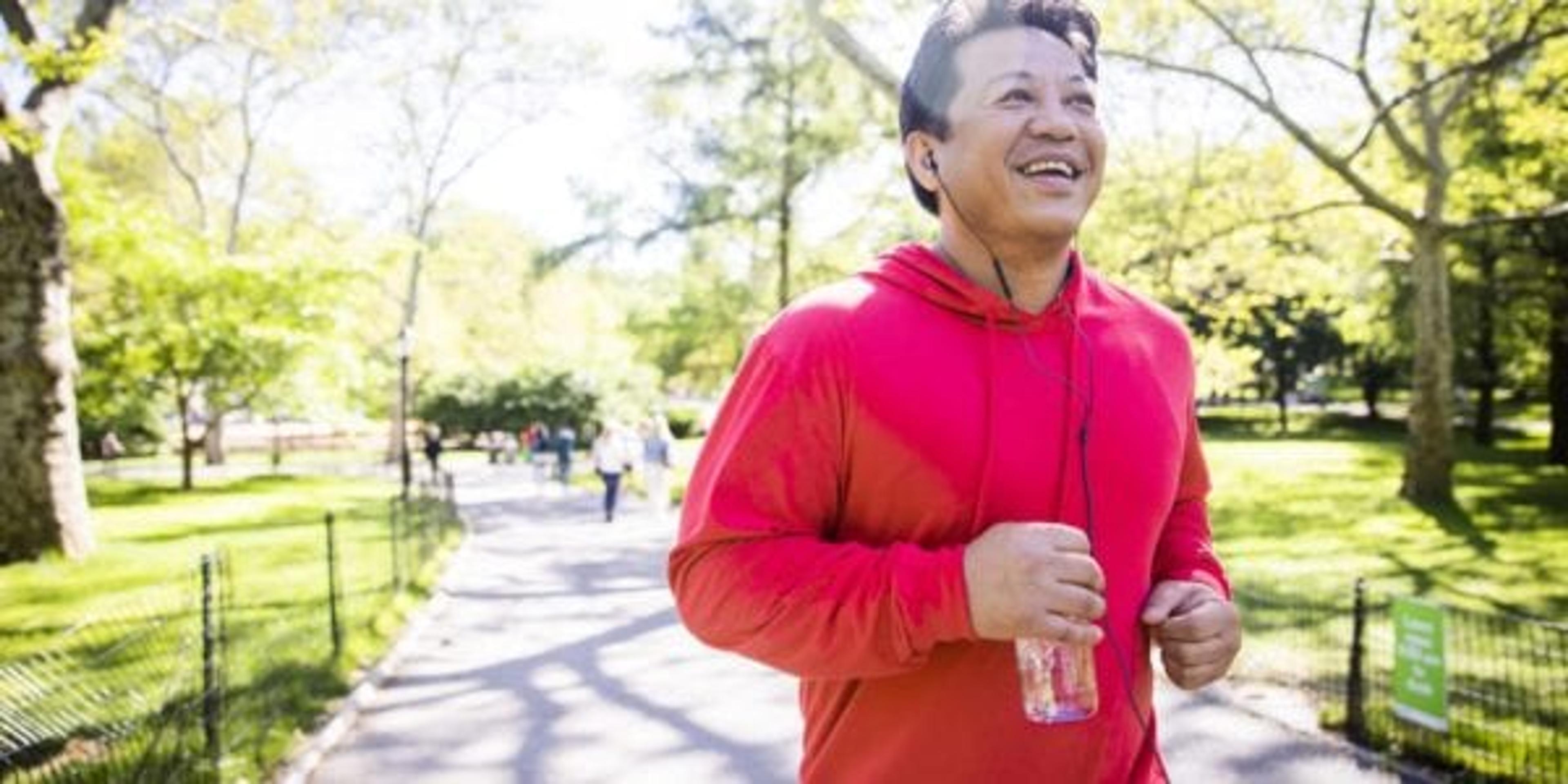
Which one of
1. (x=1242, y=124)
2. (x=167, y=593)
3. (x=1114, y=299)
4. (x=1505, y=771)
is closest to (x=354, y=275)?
(x=167, y=593)

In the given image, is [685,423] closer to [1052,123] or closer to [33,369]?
[33,369]

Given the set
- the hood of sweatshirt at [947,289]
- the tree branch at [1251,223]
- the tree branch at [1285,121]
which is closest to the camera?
the hood of sweatshirt at [947,289]

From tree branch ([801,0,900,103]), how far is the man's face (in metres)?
10.8

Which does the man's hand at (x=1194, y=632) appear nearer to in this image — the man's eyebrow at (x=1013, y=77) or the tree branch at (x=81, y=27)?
the man's eyebrow at (x=1013, y=77)

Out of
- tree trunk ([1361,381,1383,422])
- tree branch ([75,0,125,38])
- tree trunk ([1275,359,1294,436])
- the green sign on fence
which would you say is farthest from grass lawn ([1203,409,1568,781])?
tree trunk ([1361,381,1383,422])

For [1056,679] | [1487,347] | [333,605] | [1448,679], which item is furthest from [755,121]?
[1056,679]

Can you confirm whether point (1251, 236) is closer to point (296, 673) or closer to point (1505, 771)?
point (1505, 771)

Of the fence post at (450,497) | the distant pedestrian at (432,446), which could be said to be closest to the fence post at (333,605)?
the fence post at (450,497)

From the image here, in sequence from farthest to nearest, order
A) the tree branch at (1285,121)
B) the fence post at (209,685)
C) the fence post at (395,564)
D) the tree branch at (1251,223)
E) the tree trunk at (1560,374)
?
the tree trunk at (1560,374), the tree branch at (1251,223), the tree branch at (1285,121), the fence post at (395,564), the fence post at (209,685)

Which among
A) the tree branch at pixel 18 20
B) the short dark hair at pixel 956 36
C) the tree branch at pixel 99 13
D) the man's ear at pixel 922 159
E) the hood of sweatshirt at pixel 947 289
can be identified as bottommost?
the hood of sweatshirt at pixel 947 289

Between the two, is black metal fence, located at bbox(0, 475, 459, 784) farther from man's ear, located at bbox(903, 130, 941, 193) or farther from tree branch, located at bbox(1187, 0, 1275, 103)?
tree branch, located at bbox(1187, 0, 1275, 103)

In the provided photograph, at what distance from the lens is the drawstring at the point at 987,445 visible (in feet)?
5.86

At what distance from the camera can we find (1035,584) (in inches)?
62.1

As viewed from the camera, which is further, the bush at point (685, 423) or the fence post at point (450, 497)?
the bush at point (685, 423)
